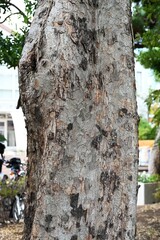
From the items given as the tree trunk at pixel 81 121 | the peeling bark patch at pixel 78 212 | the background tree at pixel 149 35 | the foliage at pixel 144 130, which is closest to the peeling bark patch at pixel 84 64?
the tree trunk at pixel 81 121

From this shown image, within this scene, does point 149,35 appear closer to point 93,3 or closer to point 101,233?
point 93,3

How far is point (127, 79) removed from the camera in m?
2.67

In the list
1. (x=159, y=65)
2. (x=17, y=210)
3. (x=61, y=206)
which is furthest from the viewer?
(x=159, y=65)

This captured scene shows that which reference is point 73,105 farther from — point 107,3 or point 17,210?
point 17,210

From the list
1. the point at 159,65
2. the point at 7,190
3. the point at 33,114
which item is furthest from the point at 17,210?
the point at 33,114

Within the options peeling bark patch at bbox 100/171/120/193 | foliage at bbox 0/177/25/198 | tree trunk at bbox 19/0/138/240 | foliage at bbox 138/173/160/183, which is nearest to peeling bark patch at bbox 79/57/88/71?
tree trunk at bbox 19/0/138/240

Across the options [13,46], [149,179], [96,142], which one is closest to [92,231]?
[96,142]

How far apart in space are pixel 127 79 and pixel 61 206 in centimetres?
72

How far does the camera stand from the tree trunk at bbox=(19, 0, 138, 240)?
2473 mm

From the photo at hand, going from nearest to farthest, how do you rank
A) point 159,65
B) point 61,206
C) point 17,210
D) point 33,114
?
point 61,206, point 33,114, point 17,210, point 159,65

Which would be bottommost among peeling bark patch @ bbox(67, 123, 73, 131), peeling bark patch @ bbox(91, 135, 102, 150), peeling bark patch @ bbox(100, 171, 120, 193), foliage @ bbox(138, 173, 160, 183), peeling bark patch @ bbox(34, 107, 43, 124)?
foliage @ bbox(138, 173, 160, 183)

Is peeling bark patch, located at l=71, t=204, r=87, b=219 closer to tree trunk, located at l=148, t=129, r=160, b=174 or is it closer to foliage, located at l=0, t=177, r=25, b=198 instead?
foliage, located at l=0, t=177, r=25, b=198

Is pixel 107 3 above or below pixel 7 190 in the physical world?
above

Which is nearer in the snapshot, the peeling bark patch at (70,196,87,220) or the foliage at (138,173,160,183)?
the peeling bark patch at (70,196,87,220)
